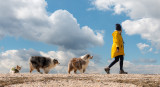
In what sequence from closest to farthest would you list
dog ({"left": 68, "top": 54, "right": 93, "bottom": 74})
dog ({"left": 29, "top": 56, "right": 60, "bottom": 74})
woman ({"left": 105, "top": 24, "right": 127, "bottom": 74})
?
woman ({"left": 105, "top": 24, "right": 127, "bottom": 74}) < dog ({"left": 68, "top": 54, "right": 93, "bottom": 74}) < dog ({"left": 29, "top": 56, "right": 60, "bottom": 74})

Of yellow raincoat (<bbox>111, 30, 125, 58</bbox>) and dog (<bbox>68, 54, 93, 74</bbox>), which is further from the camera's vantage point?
dog (<bbox>68, 54, 93, 74</bbox>)

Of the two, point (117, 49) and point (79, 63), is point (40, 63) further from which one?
point (117, 49)

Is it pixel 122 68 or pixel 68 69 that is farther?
pixel 68 69

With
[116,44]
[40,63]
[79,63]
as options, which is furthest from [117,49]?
[40,63]

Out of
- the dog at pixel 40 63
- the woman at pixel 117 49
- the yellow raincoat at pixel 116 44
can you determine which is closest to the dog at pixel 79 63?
the dog at pixel 40 63

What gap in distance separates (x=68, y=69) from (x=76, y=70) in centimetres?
47

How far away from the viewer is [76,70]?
1262cm

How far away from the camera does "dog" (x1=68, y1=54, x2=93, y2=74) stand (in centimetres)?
1234

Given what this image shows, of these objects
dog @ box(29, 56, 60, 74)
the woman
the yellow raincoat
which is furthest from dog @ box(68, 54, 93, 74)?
the yellow raincoat

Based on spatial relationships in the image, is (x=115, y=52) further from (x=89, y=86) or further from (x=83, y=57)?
(x=89, y=86)

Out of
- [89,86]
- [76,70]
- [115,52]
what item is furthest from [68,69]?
[89,86]

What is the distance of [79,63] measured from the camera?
12359mm

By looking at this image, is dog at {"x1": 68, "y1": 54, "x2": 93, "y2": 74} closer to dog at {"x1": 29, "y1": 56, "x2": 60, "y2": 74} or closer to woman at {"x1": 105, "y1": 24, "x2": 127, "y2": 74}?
dog at {"x1": 29, "y1": 56, "x2": 60, "y2": 74}

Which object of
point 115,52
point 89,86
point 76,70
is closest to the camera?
point 89,86
